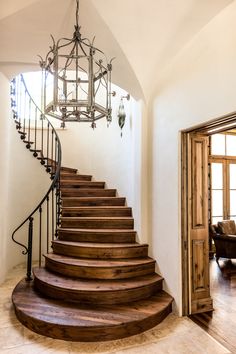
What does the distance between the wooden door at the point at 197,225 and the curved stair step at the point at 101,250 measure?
2.60 ft

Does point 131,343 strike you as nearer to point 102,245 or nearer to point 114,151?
point 102,245

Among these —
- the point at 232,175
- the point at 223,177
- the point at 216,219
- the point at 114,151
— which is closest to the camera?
the point at 114,151

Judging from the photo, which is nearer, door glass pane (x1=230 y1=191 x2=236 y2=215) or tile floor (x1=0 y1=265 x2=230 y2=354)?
tile floor (x1=0 y1=265 x2=230 y2=354)

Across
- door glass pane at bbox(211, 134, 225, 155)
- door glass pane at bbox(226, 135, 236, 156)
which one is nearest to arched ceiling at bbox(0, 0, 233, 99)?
door glass pane at bbox(211, 134, 225, 155)

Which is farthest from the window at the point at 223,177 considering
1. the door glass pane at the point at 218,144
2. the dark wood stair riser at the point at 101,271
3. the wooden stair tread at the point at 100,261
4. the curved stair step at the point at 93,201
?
the dark wood stair riser at the point at 101,271

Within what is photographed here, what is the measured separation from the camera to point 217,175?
6625mm

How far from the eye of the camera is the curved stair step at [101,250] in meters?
3.65

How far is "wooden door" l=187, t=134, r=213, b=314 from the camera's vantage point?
3.28m

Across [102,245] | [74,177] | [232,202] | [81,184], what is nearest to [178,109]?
[102,245]

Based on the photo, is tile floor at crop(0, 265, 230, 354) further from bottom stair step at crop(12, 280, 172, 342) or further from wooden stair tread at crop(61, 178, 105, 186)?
wooden stair tread at crop(61, 178, 105, 186)

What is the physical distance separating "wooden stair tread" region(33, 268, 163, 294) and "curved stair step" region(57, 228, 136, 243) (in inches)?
26.7

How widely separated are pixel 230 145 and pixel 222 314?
4605mm

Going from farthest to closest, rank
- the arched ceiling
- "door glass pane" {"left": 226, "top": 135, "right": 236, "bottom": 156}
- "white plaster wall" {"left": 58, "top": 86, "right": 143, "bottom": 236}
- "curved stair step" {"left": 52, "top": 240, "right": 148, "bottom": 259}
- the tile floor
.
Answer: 1. "door glass pane" {"left": 226, "top": 135, "right": 236, "bottom": 156}
2. "white plaster wall" {"left": 58, "top": 86, "right": 143, "bottom": 236}
3. "curved stair step" {"left": 52, "top": 240, "right": 148, "bottom": 259}
4. the arched ceiling
5. the tile floor

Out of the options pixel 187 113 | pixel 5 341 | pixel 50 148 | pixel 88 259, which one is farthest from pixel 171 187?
pixel 50 148
